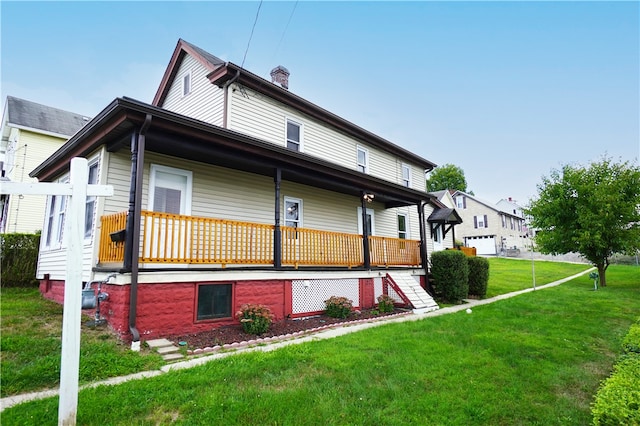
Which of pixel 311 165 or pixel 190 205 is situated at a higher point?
pixel 311 165

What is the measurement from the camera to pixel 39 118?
19109 millimetres

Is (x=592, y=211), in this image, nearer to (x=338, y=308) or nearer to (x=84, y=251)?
(x=338, y=308)

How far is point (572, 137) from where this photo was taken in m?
21.4

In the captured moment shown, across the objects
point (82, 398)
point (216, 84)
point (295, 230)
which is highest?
point (216, 84)

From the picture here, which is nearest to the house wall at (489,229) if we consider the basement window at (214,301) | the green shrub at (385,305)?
the green shrub at (385,305)

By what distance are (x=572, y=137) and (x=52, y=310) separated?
26837 millimetres

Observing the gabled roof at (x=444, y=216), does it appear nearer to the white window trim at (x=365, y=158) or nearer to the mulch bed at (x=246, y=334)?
the white window trim at (x=365, y=158)

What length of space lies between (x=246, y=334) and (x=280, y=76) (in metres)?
11.0

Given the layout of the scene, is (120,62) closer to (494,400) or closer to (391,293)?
(391,293)

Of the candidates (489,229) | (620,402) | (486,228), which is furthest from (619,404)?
(486,228)

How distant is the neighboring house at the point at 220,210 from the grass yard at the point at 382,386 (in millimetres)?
2234

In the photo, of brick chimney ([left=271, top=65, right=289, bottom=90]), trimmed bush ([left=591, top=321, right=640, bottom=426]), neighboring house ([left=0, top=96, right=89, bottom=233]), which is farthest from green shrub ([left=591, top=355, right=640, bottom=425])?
neighboring house ([left=0, top=96, right=89, bottom=233])

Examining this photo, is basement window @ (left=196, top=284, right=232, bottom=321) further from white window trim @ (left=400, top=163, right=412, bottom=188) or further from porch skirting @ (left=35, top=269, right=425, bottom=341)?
white window trim @ (left=400, top=163, right=412, bottom=188)

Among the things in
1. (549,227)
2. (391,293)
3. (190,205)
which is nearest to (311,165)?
(190,205)
